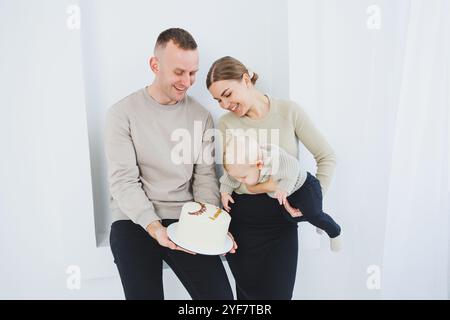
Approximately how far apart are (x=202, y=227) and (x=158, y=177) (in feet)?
1.04

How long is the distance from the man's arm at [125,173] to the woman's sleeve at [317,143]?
→ 587mm

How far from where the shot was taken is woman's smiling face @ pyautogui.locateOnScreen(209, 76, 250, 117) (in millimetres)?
1295

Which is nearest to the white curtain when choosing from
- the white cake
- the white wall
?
the white wall

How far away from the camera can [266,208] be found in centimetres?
135

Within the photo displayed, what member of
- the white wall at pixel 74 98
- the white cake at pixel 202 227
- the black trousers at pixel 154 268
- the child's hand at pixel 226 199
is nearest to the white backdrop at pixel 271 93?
the white wall at pixel 74 98

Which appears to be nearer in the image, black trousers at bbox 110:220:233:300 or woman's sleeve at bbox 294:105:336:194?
black trousers at bbox 110:220:233:300

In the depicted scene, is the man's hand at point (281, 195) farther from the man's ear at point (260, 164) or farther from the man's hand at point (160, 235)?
the man's hand at point (160, 235)

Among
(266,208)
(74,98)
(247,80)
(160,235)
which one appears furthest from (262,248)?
(74,98)

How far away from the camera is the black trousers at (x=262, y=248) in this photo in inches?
52.4

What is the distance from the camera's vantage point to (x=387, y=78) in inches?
62.6

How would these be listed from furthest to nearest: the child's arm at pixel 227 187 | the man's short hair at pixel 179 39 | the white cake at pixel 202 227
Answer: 1. the child's arm at pixel 227 187
2. the man's short hair at pixel 179 39
3. the white cake at pixel 202 227

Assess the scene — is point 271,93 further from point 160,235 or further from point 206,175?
point 160,235

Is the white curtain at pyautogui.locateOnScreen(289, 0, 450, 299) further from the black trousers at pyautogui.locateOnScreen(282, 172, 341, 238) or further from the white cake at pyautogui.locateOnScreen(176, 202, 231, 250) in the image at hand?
the white cake at pyautogui.locateOnScreen(176, 202, 231, 250)

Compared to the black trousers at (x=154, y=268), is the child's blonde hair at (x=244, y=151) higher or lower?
higher
